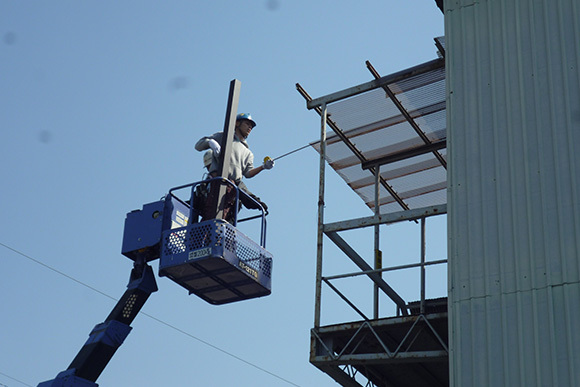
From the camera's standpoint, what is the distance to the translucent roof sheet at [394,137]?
17250 millimetres

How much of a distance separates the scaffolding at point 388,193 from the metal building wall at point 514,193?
5.38 ft

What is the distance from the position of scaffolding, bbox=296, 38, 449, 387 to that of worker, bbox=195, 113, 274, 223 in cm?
132

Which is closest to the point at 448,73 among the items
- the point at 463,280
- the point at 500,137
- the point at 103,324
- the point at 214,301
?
the point at 500,137

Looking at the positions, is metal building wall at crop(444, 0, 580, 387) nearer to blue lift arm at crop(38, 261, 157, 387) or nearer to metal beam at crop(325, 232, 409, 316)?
metal beam at crop(325, 232, 409, 316)

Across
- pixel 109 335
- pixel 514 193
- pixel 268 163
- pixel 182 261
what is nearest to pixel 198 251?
pixel 182 261

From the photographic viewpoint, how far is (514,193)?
42.3ft

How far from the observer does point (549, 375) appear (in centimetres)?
1153

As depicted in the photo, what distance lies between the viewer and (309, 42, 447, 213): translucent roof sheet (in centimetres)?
1725

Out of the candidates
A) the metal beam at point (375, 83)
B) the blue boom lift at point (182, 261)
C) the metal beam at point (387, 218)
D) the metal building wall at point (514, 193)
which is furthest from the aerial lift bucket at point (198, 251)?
the metal building wall at point (514, 193)

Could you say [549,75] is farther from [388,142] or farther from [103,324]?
[103,324]

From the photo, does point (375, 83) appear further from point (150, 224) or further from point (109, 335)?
point (109, 335)

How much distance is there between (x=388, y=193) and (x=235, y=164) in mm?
4897

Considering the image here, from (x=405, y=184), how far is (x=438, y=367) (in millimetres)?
5307

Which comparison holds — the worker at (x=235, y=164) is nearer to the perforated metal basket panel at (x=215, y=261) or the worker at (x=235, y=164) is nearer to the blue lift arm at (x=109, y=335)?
the perforated metal basket panel at (x=215, y=261)
